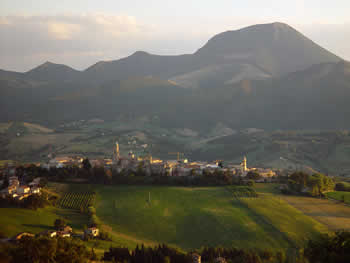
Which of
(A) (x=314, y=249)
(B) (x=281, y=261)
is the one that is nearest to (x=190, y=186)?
(B) (x=281, y=261)

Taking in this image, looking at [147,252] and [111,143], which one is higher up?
[111,143]

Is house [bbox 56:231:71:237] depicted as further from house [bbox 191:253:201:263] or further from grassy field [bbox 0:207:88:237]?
house [bbox 191:253:201:263]

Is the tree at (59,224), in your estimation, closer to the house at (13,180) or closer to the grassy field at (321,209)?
the house at (13,180)

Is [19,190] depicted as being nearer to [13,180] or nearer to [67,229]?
[13,180]

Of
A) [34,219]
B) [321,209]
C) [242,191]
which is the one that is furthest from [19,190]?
[321,209]

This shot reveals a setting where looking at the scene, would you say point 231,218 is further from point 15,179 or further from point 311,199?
point 15,179

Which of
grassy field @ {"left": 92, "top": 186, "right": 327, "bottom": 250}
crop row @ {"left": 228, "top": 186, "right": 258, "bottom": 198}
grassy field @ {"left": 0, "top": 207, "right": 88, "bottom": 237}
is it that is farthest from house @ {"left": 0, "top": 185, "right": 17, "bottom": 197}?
crop row @ {"left": 228, "top": 186, "right": 258, "bottom": 198}
